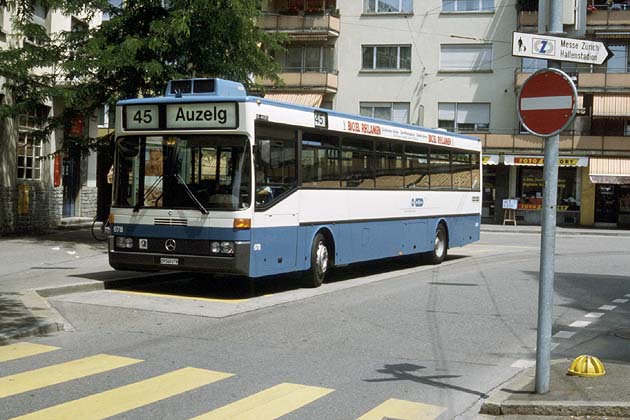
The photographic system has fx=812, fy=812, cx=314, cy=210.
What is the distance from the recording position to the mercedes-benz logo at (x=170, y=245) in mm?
12297

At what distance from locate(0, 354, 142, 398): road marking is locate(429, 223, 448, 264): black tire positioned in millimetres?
11999

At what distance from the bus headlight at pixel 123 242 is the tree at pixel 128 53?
783cm

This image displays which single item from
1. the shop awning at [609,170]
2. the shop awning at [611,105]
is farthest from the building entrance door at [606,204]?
the shop awning at [611,105]

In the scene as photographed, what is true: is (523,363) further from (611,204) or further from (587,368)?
(611,204)

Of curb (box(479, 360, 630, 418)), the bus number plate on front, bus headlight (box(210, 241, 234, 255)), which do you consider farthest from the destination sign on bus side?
curb (box(479, 360, 630, 418))

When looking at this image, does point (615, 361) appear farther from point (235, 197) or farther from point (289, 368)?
point (235, 197)

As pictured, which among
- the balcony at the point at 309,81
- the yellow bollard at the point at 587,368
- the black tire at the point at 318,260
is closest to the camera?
the yellow bollard at the point at 587,368

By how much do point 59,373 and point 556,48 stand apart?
16.7 feet

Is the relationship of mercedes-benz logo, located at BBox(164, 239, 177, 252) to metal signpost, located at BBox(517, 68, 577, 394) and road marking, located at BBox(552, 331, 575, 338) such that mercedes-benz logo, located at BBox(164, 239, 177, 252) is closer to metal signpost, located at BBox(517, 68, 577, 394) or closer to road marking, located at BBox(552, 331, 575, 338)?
road marking, located at BBox(552, 331, 575, 338)

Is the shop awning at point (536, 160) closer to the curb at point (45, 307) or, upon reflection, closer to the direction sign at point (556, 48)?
the curb at point (45, 307)

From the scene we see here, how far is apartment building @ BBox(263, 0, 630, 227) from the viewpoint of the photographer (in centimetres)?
4069

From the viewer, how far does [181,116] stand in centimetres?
1239

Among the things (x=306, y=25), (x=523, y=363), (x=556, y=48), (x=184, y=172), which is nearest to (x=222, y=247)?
(x=184, y=172)

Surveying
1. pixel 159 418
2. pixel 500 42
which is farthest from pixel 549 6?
pixel 500 42
